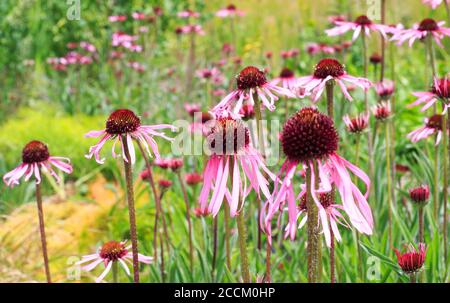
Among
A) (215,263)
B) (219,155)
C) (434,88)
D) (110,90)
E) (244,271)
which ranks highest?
(110,90)

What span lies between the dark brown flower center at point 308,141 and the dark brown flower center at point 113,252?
23.2 inches

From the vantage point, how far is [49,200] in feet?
9.39

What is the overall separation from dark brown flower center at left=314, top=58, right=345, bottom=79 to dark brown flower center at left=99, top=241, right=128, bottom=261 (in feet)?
1.91

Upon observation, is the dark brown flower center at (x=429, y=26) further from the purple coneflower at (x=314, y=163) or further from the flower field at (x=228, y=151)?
the purple coneflower at (x=314, y=163)

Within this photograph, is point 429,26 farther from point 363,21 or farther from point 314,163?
point 314,163

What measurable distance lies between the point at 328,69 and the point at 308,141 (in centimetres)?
47

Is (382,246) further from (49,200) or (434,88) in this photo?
(49,200)

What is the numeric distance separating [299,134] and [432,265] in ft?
2.56

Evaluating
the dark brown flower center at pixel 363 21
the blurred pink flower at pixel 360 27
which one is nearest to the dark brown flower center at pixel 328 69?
the blurred pink flower at pixel 360 27

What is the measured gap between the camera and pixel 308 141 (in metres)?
0.85

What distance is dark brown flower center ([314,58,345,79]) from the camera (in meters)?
1.27

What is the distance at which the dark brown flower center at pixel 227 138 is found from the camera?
0.97m

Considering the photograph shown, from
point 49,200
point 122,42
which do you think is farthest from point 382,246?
point 122,42

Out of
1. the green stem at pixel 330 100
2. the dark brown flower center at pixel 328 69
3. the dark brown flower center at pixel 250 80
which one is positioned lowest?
the green stem at pixel 330 100
